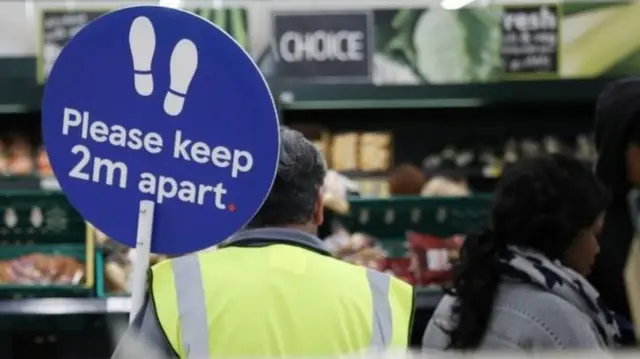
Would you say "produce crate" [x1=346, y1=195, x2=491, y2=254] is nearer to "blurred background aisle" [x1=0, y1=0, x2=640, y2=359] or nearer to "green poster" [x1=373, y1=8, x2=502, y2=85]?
"blurred background aisle" [x1=0, y1=0, x2=640, y2=359]

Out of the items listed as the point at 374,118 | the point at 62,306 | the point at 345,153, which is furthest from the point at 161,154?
the point at 374,118

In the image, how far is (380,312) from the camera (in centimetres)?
204

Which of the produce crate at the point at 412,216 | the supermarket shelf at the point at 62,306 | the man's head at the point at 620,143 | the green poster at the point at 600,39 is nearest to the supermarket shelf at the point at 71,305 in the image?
the supermarket shelf at the point at 62,306

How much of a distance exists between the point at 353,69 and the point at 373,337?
141 inches

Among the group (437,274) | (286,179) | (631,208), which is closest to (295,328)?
(286,179)

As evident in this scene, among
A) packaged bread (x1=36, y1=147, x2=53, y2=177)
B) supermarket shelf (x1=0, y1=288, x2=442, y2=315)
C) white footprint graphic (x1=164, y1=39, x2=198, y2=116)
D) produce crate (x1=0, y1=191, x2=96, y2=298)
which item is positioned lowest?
supermarket shelf (x1=0, y1=288, x2=442, y2=315)

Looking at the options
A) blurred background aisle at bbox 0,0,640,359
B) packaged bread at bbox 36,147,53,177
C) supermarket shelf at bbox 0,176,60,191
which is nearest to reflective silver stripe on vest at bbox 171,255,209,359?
blurred background aisle at bbox 0,0,640,359

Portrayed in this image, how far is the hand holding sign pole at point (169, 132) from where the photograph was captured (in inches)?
73.7

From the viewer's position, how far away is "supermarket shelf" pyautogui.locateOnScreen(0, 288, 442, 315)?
381 centimetres

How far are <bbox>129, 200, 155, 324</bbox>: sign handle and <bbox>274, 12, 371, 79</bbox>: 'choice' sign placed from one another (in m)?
3.64

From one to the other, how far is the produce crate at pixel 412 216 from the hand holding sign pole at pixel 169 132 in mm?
2820

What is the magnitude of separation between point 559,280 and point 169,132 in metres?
0.90

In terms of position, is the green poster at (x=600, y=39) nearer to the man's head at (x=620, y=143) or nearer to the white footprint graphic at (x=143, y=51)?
the man's head at (x=620, y=143)

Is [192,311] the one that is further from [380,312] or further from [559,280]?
[559,280]
